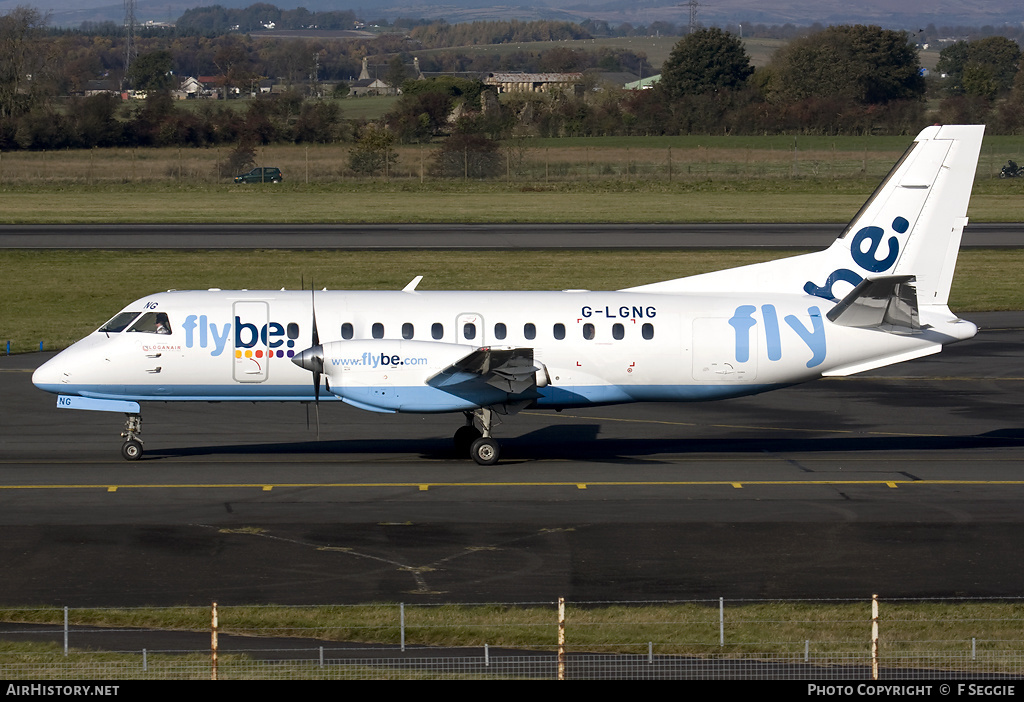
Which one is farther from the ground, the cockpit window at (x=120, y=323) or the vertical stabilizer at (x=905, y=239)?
the vertical stabilizer at (x=905, y=239)

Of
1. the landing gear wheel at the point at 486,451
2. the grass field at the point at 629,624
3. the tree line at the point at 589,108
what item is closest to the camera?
the grass field at the point at 629,624

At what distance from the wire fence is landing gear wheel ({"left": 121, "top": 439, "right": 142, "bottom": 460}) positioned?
828 centimetres

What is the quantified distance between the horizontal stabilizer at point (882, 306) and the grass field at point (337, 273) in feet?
71.4

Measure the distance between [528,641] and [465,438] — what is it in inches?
388

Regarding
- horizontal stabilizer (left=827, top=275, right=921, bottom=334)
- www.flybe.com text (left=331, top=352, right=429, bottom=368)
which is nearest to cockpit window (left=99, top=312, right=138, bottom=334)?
www.flybe.com text (left=331, top=352, right=429, bottom=368)

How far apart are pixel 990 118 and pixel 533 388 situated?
115m

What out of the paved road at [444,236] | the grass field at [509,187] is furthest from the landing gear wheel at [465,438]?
the grass field at [509,187]

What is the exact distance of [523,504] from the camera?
2009 centimetres

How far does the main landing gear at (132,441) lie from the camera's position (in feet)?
75.4

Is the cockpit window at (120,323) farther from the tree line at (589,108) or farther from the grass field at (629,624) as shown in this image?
the tree line at (589,108)

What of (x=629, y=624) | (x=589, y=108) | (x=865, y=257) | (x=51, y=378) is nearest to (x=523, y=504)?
(x=629, y=624)

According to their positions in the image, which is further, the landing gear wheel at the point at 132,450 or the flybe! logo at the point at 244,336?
the landing gear wheel at the point at 132,450

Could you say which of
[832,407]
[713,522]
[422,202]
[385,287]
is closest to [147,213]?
[422,202]

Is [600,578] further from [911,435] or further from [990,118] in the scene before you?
[990,118]
